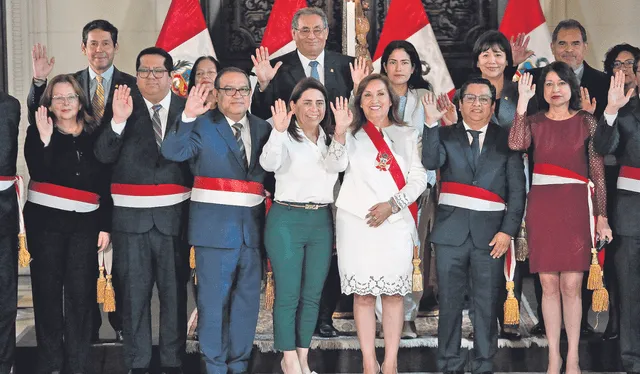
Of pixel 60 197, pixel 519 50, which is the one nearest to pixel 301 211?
pixel 60 197

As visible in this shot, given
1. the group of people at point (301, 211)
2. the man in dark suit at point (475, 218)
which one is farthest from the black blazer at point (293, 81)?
the man in dark suit at point (475, 218)

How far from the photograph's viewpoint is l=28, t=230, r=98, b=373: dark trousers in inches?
198

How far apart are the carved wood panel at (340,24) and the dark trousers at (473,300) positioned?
275 cm

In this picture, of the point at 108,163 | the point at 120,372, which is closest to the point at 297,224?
the point at 108,163

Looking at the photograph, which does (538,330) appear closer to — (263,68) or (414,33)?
(263,68)

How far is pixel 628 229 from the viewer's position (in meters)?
5.18

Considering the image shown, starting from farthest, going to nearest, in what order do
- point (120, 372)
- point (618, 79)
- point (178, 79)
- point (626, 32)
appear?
point (626, 32) → point (178, 79) → point (120, 372) → point (618, 79)

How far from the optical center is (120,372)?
18.0 feet

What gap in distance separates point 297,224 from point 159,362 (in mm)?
1023

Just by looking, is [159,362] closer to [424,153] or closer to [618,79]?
[424,153]

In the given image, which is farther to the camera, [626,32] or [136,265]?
[626,32]

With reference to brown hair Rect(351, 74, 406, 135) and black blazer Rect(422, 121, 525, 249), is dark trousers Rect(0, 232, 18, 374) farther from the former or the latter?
black blazer Rect(422, 121, 525, 249)

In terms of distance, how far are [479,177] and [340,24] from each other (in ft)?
9.36

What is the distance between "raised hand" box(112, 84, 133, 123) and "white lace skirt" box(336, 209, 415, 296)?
1148 millimetres
